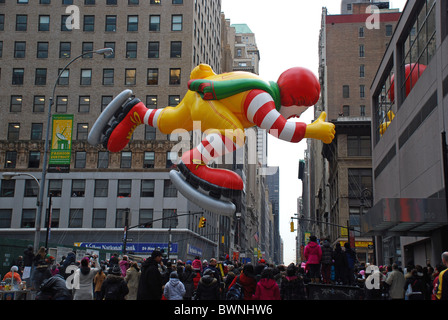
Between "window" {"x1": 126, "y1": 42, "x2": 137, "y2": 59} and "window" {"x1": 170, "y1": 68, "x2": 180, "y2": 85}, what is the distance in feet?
14.1

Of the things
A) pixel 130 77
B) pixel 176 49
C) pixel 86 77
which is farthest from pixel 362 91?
pixel 86 77

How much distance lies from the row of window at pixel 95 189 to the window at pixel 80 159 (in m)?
1.57

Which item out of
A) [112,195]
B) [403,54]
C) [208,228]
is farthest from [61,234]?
[403,54]

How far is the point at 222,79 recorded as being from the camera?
10078mm

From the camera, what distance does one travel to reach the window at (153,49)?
52188 millimetres

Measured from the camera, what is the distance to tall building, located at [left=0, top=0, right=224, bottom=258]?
48969 mm

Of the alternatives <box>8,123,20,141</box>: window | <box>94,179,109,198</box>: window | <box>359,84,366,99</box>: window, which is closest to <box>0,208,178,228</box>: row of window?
<box>94,179,109,198</box>: window

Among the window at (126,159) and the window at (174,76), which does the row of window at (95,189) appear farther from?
the window at (174,76)

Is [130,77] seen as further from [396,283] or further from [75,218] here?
[396,283]

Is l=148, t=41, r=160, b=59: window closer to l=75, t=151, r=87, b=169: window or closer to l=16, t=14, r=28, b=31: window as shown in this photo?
l=75, t=151, r=87, b=169: window

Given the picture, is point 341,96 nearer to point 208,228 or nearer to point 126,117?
point 208,228

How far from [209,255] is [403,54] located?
41.8 m

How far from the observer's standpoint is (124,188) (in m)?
49.6

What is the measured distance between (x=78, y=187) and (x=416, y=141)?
115ft
